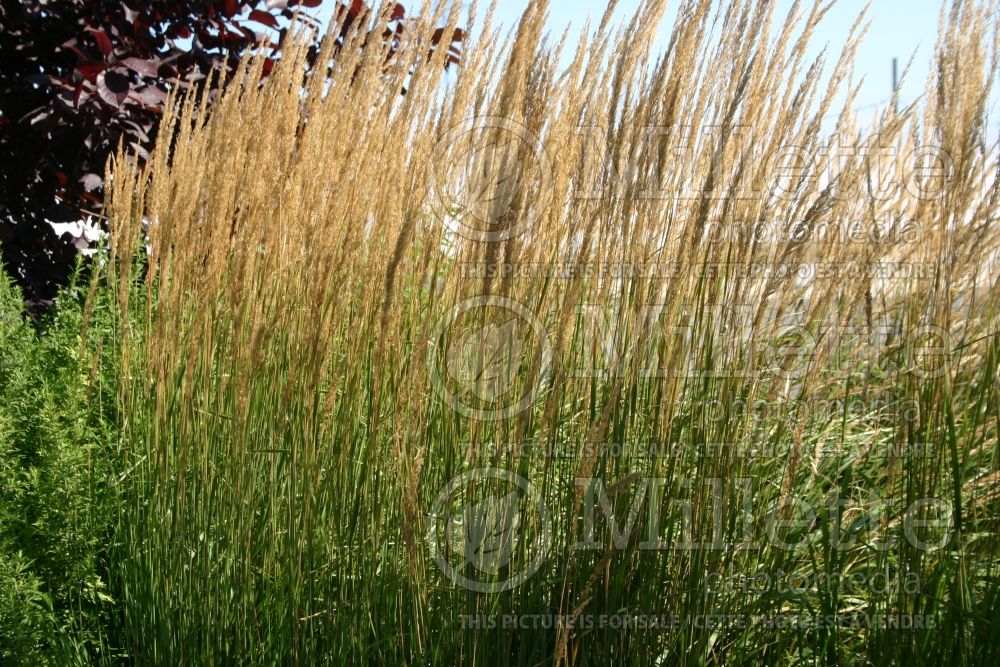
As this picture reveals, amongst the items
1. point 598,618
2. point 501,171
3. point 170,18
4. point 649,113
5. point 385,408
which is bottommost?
point 598,618

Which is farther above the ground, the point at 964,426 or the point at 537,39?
the point at 537,39

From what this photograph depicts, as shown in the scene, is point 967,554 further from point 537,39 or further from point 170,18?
point 170,18

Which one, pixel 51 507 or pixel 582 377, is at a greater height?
pixel 582 377

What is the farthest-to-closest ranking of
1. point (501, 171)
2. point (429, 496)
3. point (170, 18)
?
point (170, 18) < point (429, 496) < point (501, 171)

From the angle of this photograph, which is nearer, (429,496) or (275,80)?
(429,496)

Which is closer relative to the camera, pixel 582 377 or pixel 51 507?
pixel 582 377

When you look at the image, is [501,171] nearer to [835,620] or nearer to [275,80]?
[275,80]

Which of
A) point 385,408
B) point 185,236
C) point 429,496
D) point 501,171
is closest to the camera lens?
point 501,171

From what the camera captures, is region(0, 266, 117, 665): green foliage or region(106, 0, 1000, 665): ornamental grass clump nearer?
region(106, 0, 1000, 665): ornamental grass clump

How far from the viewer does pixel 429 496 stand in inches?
76.4

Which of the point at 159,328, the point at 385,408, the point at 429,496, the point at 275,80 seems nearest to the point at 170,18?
the point at 275,80

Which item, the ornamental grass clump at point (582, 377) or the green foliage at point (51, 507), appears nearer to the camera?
the ornamental grass clump at point (582, 377)

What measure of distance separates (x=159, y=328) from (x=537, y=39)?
121 cm

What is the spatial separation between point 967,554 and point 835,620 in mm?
312
